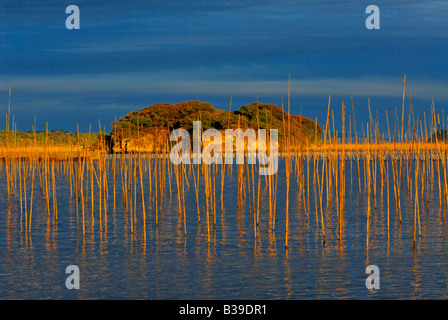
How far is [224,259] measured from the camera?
10.5 metres

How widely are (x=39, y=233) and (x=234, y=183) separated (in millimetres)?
16201

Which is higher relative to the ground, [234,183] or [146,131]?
[146,131]

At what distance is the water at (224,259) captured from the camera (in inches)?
335

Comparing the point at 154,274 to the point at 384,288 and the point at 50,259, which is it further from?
the point at 384,288

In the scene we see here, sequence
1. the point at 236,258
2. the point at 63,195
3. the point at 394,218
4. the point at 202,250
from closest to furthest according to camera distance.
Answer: the point at 236,258
the point at 202,250
the point at 394,218
the point at 63,195

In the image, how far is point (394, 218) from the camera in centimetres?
1537

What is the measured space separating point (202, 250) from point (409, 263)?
337 cm

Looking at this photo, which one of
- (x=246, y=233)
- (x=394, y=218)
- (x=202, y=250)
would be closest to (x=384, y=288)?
(x=202, y=250)

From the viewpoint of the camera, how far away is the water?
27.9ft

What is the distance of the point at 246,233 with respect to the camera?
13.2 metres
